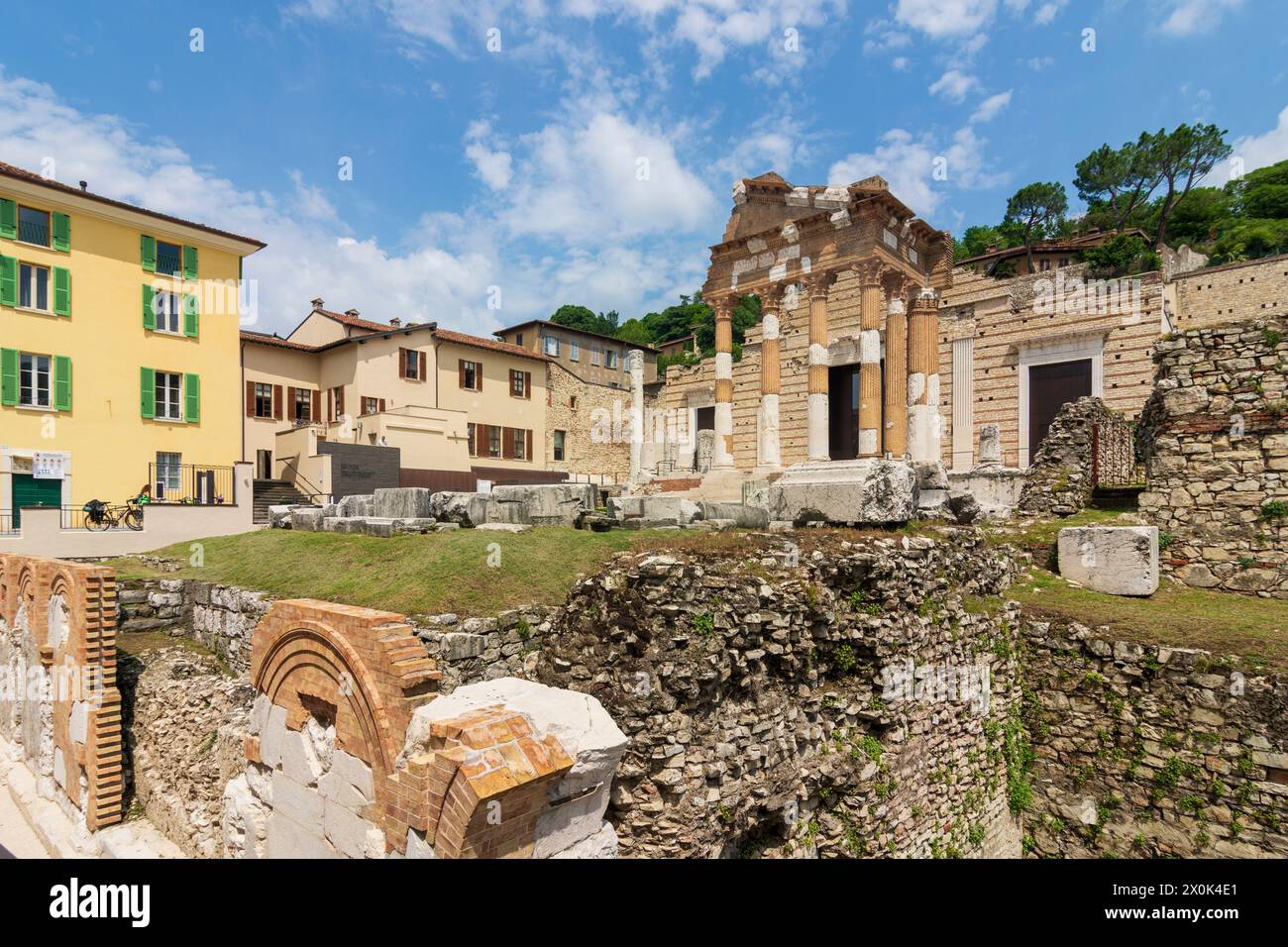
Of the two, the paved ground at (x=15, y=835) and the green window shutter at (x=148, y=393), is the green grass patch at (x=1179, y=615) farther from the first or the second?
the green window shutter at (x=148, y=393)

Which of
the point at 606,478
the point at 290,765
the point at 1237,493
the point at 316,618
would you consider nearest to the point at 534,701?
the point at 316,618

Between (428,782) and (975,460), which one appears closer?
(428,782)

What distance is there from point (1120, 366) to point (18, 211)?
1434 inches

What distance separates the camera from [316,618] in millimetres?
5117

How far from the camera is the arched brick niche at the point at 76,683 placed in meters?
8.24

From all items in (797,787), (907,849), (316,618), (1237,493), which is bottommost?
(907,849)

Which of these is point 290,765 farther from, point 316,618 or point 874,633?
point 874,633

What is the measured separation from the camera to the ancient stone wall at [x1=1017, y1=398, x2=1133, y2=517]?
481 inches

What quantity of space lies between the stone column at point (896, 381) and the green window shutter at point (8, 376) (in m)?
26.9

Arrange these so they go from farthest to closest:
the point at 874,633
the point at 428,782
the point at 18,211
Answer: the point at 18,211
the point at 874,633
the point at 428,782

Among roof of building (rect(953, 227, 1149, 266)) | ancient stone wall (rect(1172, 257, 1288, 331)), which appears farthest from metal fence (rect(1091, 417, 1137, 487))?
roof of building (rect(953, 227, 1149, 266))

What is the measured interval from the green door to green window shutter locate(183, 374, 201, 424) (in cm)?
422

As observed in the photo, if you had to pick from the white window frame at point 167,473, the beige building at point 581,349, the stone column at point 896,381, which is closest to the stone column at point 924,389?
the stone column at point 896,381
